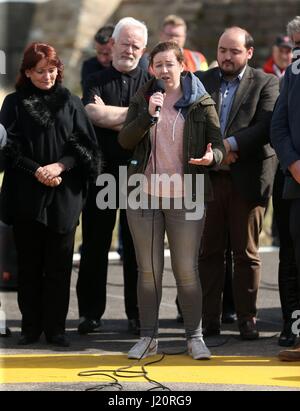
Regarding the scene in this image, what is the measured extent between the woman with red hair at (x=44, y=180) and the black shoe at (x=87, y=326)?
1.54ft

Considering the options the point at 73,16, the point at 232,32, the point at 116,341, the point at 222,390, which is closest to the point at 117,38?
the point at 232,32

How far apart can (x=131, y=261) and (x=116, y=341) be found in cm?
70

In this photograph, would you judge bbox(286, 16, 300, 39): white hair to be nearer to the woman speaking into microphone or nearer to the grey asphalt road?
the woman speaking into microphone

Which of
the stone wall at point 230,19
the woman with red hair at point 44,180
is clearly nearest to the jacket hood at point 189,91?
the woman with red hair at point 44,180

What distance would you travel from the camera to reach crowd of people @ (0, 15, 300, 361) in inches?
323

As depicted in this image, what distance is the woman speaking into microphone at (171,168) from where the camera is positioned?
26.8ft

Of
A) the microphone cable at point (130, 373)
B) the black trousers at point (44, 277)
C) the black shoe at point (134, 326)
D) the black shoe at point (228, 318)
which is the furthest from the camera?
the black shoe at point (228, 318)

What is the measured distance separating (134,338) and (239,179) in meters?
1.40

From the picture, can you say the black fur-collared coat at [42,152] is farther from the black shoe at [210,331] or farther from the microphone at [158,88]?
the black shoe at [210,331]

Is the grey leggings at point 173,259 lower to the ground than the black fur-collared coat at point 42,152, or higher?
lower

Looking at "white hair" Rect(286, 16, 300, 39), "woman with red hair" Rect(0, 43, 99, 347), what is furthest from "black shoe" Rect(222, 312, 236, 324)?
"white hair" Rect(286, 16, 300, 39)

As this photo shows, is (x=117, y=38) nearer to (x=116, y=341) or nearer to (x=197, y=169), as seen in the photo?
(x=197, y=169)
